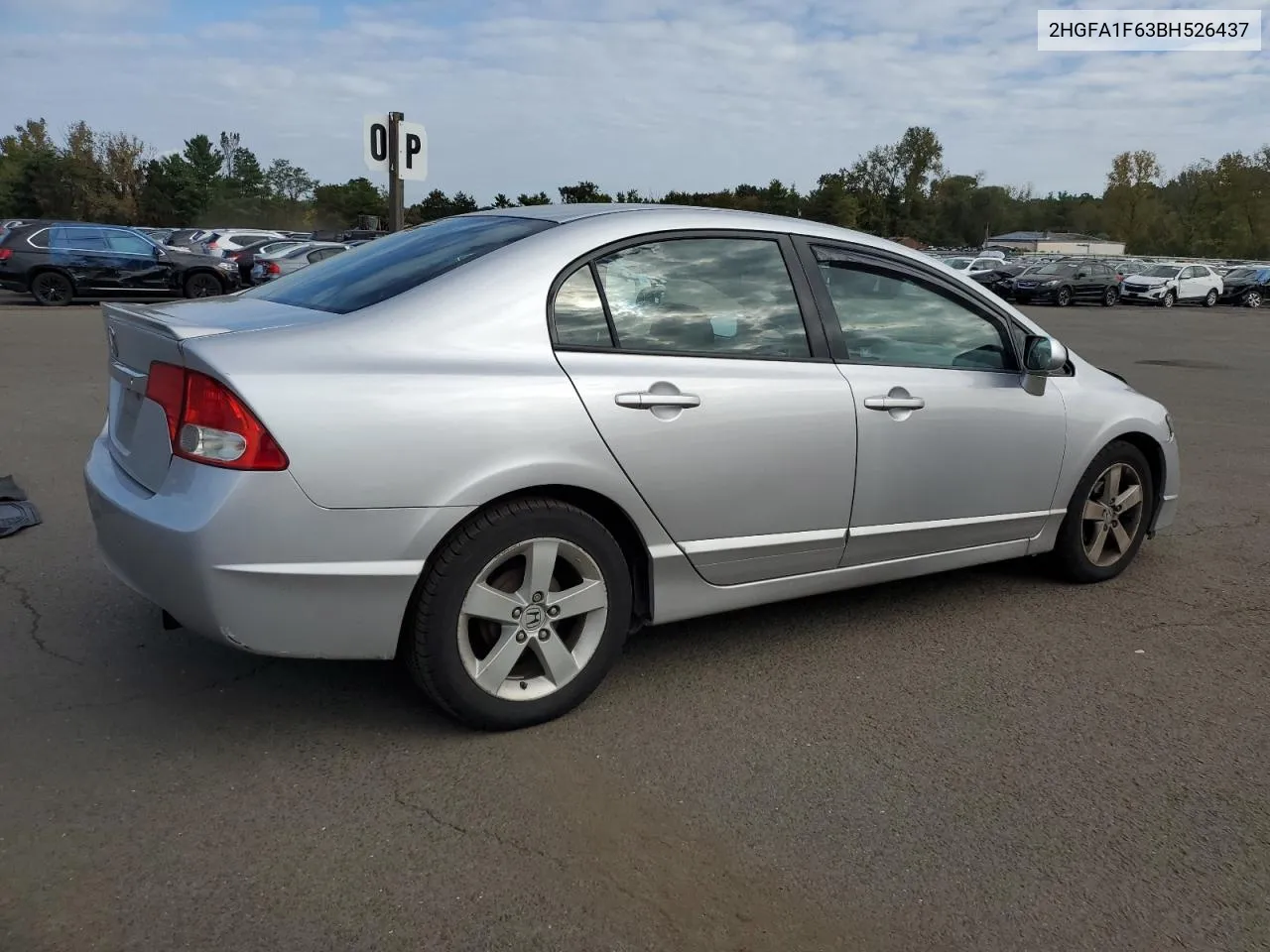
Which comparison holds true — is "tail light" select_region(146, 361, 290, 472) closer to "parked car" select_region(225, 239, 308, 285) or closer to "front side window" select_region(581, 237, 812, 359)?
"front side window" select_region(581, 237, 812, 359)

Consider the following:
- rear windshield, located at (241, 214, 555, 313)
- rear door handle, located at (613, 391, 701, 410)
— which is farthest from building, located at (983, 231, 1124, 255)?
rear door handle, located at (613, 391, 701, 410)

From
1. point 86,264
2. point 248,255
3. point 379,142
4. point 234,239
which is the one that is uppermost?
point 379,142

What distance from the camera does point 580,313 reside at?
3383 millimetres

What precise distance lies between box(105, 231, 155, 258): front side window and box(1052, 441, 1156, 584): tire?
1956 centimetres

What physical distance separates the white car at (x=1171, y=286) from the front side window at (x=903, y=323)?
36.4 meters

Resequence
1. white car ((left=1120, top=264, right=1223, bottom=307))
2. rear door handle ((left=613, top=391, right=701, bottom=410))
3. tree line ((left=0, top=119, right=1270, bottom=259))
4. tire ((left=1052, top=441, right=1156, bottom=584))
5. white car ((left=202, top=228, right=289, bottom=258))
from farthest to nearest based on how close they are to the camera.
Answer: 1. tree line ((left=0, top=119, right=1270, bottom=259))
2. white car ((left=1120, top=264, right=1223, bottom=307))
3. white car ((left=202, top=228, right=289, bottom=258))
4. tire ((left=1052, top=441, right=1156, bottom=584))
5. rear door handle ((left=613, top=391, right=701, bottom=410))

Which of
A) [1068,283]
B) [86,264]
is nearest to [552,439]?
[86,264]

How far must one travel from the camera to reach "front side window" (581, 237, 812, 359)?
349 cm

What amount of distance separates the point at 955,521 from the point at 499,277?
6.80 ft

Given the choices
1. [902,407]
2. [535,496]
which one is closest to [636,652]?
[535,496]

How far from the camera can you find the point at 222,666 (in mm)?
3736

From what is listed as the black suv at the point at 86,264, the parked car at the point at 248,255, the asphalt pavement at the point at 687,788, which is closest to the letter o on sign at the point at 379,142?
A: the asphalt pavement at the point at 687,788

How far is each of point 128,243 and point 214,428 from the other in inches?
778

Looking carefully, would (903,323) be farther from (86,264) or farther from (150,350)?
(86,264)
